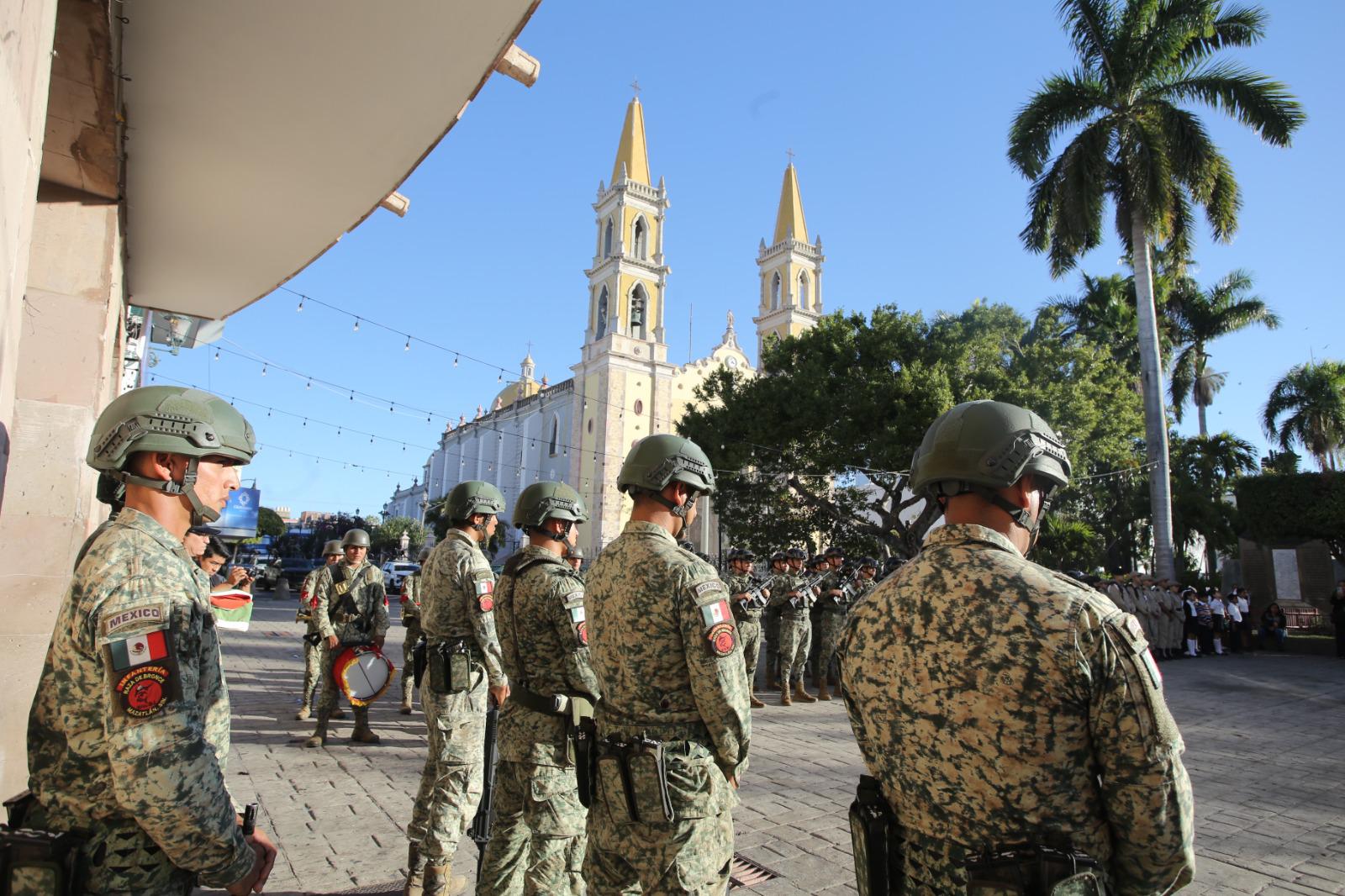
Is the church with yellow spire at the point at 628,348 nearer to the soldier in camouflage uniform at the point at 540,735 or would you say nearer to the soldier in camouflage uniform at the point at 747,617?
the soldier in camouflage uniform at the point at 747,617

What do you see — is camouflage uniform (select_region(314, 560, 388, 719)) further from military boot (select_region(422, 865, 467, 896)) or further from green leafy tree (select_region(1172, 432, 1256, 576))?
green leafy tree (select_region(1172, 432, 1256, 576))

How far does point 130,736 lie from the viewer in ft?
5.68

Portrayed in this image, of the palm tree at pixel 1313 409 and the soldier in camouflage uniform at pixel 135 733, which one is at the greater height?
the palm tree at pixel 1313 409

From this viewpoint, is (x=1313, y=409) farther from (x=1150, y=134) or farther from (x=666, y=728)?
(x=666, y=728)

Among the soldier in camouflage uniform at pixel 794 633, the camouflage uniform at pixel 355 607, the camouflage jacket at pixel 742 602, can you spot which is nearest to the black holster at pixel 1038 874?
the camouflage uniform at pixel 355 607

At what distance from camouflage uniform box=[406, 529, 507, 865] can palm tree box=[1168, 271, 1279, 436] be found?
103 feet

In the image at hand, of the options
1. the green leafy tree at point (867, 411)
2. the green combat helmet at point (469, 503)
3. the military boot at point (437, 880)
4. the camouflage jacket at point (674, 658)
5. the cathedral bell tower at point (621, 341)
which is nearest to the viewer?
the camouflage jacket at point (674, 658)

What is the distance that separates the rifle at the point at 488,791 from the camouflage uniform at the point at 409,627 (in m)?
3.82

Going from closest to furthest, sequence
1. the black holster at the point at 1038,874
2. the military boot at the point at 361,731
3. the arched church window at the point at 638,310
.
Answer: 1. the black holster at the point at 1038,874
2. the military boot at the point at 361,731
3. the arched church window at the point at 638,310

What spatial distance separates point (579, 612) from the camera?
3.54m

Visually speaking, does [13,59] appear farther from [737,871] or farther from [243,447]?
[737,871]

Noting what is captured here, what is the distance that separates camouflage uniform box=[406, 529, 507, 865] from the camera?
12.5 ft

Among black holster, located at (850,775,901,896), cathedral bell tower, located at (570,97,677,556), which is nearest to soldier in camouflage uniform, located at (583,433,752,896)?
black holster, located at (850,775,901,896)

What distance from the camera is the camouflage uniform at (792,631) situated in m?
10.5
